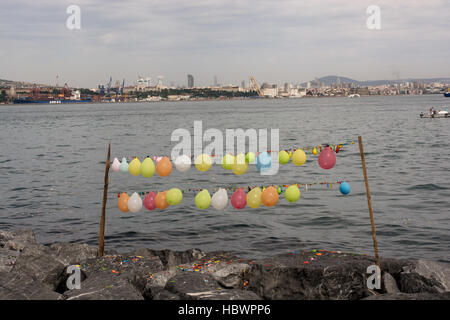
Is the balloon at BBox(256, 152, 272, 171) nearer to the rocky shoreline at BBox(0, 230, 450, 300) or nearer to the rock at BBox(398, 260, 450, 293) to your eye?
the rocky shoreline at BBox(0, 230, 450, 300)

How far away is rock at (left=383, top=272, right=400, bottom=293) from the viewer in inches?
308

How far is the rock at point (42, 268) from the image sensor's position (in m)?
8.20

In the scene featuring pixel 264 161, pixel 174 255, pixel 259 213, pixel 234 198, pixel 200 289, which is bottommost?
pixel 259 213

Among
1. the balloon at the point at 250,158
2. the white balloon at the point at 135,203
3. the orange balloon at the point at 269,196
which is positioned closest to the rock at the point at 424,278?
the orange balloon at the point at 269,196

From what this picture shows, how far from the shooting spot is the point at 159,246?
12.7 metres

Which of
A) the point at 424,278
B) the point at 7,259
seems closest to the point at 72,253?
the point at 7,259

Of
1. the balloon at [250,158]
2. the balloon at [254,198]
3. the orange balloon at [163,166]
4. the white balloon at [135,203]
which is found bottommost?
the white balloon at [135,203]

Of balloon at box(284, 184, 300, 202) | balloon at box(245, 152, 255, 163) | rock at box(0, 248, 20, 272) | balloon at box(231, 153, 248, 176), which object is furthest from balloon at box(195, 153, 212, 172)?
rock at box(0, 248, 20, 272)

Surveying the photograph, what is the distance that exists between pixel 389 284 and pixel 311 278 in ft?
4.74

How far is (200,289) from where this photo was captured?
7.14m

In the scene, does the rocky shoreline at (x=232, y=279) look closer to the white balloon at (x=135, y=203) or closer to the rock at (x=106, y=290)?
the rock at (x=106, y=290)

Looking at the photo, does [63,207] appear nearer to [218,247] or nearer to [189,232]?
[189,232]

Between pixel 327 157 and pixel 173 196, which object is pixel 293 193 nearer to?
pixel 327 157

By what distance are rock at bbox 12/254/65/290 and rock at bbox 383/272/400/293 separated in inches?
230
